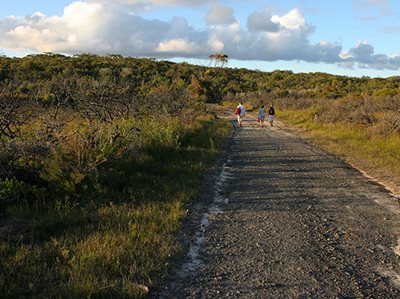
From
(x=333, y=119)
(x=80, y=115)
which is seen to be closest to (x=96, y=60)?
(x=333, y=119)

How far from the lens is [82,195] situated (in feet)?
25.2

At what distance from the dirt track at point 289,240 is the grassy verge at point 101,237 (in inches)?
13.5

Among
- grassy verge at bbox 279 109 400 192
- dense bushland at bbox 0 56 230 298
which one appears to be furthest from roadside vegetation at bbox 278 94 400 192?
dense bushland at bbox 0 56 230 298

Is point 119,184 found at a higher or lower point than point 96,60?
lower

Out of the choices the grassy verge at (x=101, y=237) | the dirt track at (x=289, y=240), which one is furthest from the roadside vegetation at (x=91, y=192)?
the dirt track at (x=289, y=240)

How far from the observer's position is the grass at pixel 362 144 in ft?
42.5

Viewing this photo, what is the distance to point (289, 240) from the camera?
19.7 ft

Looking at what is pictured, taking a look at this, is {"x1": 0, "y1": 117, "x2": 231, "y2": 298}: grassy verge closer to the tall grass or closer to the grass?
the grass

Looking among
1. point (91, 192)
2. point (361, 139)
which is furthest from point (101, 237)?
point (361, 139)

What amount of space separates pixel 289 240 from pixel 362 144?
12.5 metres

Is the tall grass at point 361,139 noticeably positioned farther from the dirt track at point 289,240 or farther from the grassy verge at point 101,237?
the grassy verge at point 101,237

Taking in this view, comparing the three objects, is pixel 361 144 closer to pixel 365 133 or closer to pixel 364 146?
pixel 364 146

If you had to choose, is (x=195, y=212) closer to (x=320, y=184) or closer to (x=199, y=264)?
(x=199, y=264)

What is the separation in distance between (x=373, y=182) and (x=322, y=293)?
6731 mm
